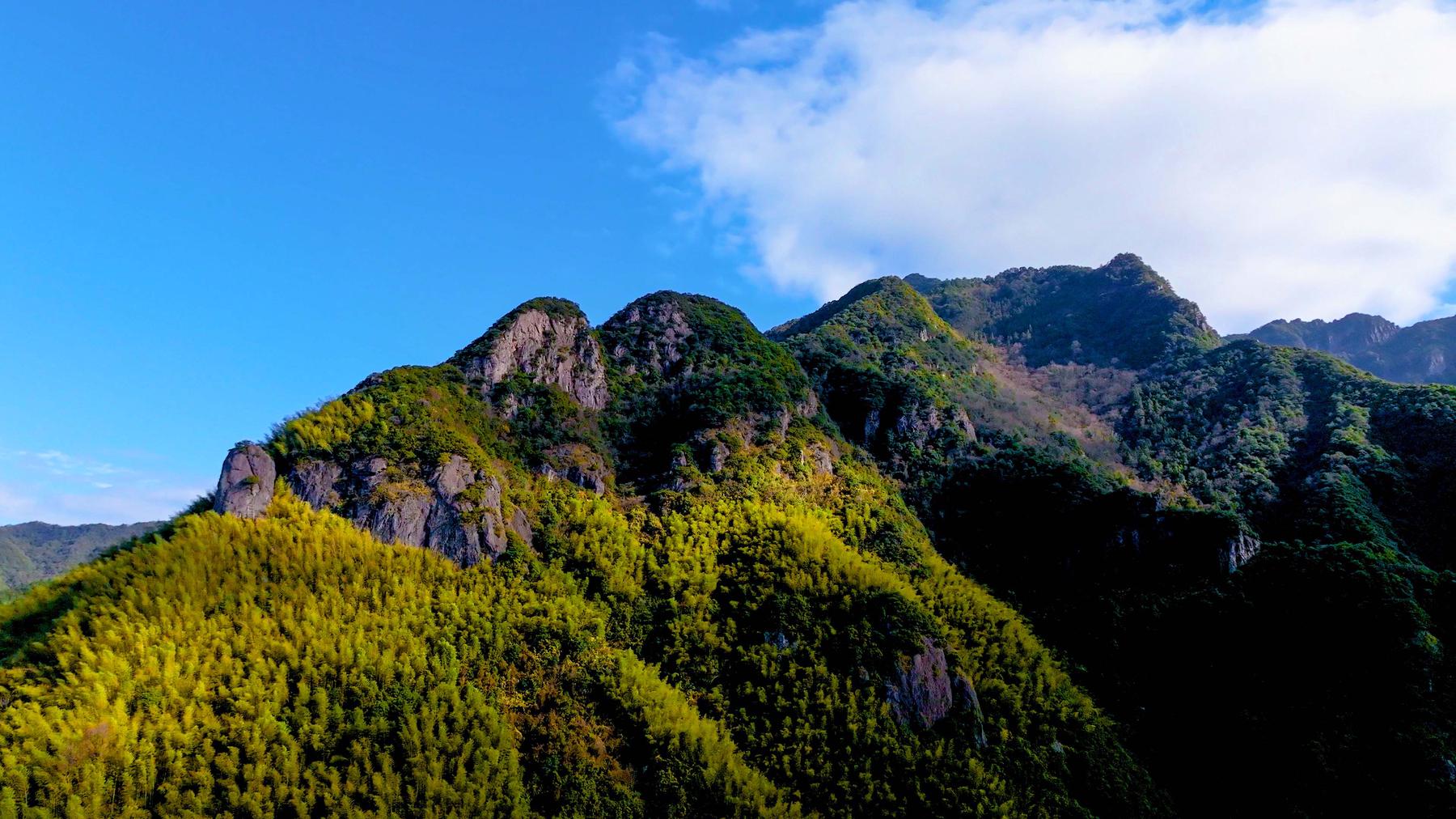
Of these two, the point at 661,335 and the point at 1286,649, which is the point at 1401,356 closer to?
the point at 1286,649

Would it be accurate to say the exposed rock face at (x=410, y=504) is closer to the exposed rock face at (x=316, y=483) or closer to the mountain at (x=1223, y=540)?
the exposed rock face at (x=316, y=483)

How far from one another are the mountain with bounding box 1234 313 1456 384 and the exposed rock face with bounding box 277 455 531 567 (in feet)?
548

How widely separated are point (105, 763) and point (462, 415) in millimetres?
39675

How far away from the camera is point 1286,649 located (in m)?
60.9

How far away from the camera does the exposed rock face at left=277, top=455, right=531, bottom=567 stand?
56.6 meters

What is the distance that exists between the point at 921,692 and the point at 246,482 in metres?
53.4

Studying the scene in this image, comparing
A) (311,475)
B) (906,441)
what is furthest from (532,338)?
(906,441)

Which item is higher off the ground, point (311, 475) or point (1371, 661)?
point (311, 475)

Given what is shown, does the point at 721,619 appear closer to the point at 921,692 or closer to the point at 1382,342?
the point at 921,692

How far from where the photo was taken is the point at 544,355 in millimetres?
84375

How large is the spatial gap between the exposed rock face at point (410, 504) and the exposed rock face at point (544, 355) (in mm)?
20247

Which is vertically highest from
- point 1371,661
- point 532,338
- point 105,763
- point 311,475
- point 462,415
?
point 532,338

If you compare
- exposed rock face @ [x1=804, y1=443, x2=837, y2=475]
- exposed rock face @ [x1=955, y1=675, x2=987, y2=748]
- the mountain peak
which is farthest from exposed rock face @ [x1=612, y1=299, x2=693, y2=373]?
the mountain peak

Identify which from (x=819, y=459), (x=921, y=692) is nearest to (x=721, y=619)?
(x=921, y=692)
